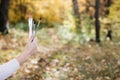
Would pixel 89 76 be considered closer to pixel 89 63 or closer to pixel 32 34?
pixel 89 63

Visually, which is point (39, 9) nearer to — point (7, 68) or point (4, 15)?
point (4, 15)

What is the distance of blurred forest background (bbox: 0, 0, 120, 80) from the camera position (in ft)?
26.6

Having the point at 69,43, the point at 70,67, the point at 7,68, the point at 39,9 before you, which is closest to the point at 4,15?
the point at 69,43

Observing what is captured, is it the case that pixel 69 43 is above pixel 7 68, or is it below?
below

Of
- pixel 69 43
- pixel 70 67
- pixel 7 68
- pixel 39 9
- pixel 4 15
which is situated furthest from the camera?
pixel 39 9

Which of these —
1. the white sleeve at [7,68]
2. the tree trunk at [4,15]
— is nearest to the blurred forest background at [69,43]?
the tree trunk at [4,15]

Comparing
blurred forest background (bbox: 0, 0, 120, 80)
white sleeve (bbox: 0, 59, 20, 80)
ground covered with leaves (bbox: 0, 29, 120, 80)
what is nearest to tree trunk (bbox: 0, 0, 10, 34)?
blurred forest background (bbox: 0, 0, 120, 80)

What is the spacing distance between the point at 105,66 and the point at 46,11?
14.9m

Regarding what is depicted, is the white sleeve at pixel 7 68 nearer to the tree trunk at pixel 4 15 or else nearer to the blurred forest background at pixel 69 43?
the blurred forest background at pixel 69 43

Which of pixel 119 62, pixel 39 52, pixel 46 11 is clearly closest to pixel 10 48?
pixel 39 52

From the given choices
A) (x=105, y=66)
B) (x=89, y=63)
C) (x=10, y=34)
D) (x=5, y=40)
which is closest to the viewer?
(x=105, y=66)

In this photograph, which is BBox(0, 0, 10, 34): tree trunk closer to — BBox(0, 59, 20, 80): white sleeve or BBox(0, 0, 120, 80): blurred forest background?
BBox(0, 0, 120, 80): blurred forest background

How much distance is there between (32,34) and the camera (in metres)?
2.88

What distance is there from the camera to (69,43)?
47.9 ft
